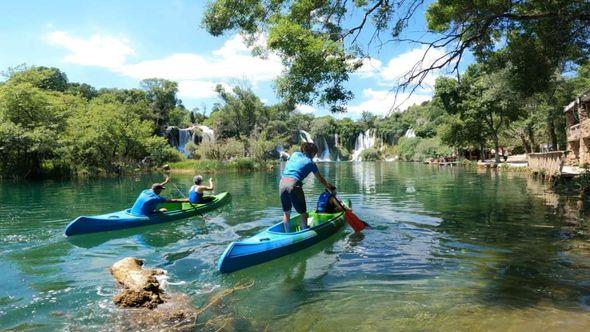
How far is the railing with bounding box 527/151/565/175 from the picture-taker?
866 inches

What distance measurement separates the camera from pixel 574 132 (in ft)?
94.8

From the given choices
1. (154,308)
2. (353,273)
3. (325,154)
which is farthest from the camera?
(325,154)

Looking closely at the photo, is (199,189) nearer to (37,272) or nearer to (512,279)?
(37,272)

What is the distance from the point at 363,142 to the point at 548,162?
6722cm

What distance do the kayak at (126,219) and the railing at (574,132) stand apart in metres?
25.6

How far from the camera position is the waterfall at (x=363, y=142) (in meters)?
90.8

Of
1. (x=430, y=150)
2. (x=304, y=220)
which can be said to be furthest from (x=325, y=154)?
(x=304, y=220)

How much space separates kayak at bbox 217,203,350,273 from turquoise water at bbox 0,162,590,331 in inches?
6.6

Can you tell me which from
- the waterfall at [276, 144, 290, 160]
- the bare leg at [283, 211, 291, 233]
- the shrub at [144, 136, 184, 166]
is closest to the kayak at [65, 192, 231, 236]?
the bare leg at [283, 211, 291, 233]

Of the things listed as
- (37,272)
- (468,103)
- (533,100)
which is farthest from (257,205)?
(468,103)

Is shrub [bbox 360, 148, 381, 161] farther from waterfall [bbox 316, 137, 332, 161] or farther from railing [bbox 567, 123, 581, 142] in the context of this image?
railing [bbox 567, 123, 581, 142]

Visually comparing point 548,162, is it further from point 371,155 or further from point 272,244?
point 371,155

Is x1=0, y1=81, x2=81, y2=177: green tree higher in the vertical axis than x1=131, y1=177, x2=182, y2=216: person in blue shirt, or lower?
higher

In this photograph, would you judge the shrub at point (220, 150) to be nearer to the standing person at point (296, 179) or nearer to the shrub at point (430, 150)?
the shrub at point (430, 150)
